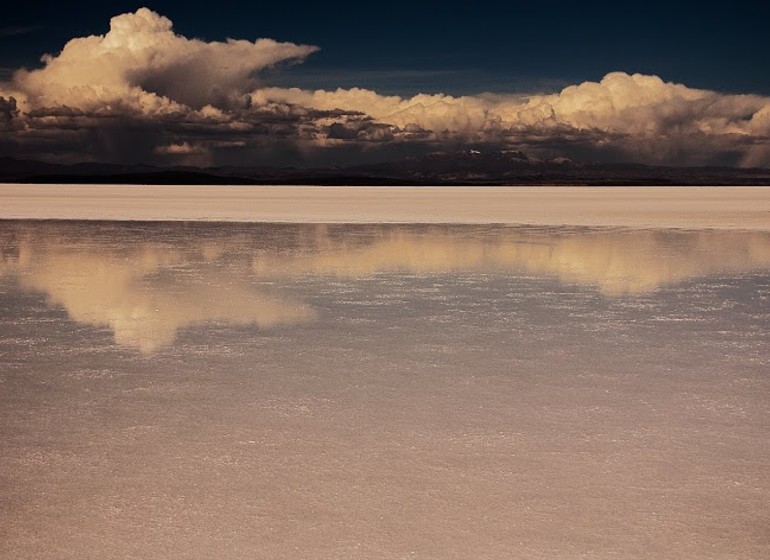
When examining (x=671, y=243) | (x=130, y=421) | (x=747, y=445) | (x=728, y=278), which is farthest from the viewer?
(x=671, y=243)

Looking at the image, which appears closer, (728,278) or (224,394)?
(224,394)

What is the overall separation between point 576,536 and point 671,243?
1678 centimetres

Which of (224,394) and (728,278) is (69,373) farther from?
(728,278)

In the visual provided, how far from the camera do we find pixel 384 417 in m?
5.74

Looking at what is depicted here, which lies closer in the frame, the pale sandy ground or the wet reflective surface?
the wet reflective surface

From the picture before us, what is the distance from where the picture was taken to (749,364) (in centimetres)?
738

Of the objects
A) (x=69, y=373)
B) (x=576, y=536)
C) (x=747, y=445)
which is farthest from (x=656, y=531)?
(x=69, y=373)

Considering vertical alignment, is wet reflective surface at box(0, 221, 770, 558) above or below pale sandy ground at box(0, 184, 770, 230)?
below

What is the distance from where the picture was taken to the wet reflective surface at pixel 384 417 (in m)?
3.91

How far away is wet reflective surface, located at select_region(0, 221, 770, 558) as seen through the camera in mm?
3908

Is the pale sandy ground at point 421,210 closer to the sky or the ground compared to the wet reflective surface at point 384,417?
closer to the sky

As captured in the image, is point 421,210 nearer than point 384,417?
No

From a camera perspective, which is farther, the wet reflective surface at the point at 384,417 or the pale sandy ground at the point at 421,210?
the pale sandy ground at the point at 421,210

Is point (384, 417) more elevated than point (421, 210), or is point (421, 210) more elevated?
point (421, 210)
